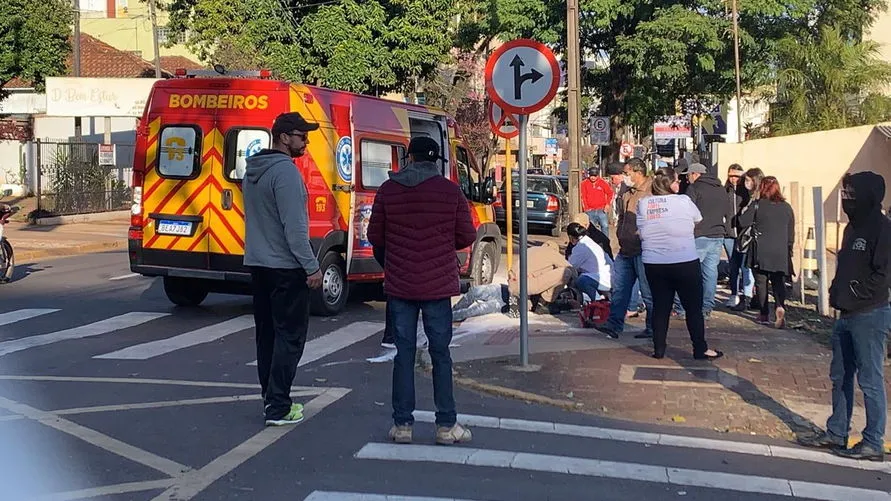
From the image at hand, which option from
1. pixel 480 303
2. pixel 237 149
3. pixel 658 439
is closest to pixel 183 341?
pixel 237 149

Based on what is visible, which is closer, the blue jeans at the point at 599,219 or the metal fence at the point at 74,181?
the blue jeans at the point at 599,219

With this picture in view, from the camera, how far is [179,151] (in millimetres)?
11391

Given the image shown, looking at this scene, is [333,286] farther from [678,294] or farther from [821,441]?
[821,441]

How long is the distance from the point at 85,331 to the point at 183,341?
1.27 meters

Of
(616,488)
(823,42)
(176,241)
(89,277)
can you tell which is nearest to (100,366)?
(176,241)

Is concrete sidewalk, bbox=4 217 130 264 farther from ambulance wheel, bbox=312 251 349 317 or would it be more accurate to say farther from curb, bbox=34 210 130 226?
ambulance wheel, bbox=312 251 349 317

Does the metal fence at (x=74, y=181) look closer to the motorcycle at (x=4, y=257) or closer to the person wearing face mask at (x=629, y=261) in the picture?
the motorcycle at (x=4, y=257)

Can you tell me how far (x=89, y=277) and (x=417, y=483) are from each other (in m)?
11.8

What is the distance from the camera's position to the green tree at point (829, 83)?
27.8 m

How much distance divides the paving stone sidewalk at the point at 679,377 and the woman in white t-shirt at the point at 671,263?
0.94 ft

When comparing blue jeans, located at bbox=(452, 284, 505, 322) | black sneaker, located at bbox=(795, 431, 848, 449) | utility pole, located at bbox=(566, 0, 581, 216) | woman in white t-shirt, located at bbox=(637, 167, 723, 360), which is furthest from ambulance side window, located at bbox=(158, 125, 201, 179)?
utility pole, located at bbox=(566, 0, 581, 216)

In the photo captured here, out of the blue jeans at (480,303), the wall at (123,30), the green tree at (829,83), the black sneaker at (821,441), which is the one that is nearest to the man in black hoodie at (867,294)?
the black sneaker at (821,441)

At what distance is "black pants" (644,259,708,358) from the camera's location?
8781 millimetres

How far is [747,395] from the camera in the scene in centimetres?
767
